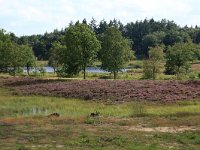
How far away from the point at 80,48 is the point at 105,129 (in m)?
48.4

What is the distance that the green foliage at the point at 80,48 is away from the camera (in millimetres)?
76812

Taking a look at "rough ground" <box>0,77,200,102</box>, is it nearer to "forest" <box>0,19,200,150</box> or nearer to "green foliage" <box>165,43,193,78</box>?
"forest" <box>0,19,200,150</box>

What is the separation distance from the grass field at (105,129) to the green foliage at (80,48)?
31.1 metres

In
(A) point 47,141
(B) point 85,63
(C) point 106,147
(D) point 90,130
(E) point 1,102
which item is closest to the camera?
(C) point 106,147

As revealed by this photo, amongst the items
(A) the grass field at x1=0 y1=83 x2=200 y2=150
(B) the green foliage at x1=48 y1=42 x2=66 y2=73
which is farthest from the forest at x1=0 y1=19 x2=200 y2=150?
(B) the green foliage at x1=48 y1=42 x2=66 y2=73

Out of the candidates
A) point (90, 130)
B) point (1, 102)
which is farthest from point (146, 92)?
point (90, 130)

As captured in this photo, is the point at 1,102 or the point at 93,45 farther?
the point at 93,45

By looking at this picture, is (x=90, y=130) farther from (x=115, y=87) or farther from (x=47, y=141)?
(x=115, y=87)

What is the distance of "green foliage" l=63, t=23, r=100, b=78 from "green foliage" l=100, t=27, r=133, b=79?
332cm

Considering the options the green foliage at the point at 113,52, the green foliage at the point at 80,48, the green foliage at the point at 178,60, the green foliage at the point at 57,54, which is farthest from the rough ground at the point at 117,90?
the green foliage at the point at 178,60

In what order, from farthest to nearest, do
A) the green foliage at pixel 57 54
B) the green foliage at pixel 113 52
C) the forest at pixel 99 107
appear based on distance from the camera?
1. the green foliage at pixel 57 54
2. the green foliage at pixel 113 52
3. the forest at pixel 99 107

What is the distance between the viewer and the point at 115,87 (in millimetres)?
57312

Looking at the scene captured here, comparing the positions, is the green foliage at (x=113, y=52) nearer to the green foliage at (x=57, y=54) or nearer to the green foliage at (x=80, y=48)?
the green foliage at (x=80, y=48)

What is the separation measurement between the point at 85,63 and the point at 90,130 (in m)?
49.1
